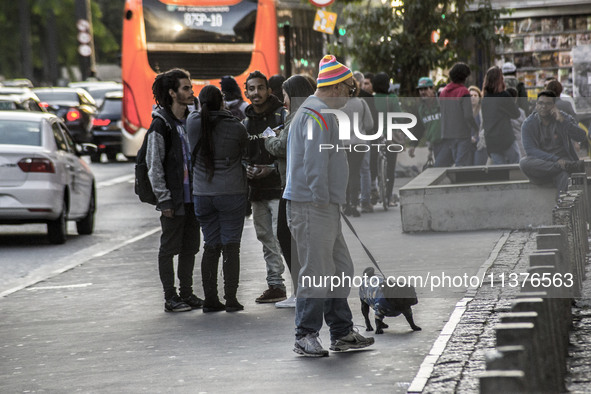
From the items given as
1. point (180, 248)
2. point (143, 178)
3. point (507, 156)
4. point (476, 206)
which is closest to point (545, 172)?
point (476, 206)

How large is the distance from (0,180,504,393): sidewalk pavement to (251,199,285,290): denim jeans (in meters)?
0.26

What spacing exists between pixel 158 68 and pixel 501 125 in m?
10.2

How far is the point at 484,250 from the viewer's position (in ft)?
38.1

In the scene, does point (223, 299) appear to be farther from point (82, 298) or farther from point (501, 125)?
point (501, 125)

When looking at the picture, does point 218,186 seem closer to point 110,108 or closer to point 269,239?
point 269,239

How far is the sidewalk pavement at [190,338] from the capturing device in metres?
6.85

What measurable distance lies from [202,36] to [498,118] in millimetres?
9819

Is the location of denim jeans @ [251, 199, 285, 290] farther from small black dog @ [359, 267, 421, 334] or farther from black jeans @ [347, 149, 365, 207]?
black jeans @ [347, 149, 365, 207]

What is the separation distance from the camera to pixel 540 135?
12508 mm

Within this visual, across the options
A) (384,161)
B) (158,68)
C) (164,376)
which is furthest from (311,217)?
(158,68)

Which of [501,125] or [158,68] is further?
[158,68]

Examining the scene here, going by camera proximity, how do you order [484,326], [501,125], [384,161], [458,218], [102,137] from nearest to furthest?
[484,326]
[458,218]
[501,125]
[384,161]
[102,137]

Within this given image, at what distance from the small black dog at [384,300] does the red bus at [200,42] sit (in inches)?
606

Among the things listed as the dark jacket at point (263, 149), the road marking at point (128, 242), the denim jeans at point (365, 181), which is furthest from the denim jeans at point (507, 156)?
the dark jacket at point (263, 149)
